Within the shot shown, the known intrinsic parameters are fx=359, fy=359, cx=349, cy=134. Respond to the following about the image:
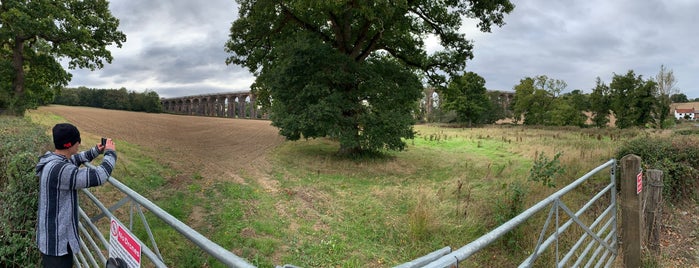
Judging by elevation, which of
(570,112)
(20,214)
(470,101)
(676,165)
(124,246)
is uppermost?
(470,101)

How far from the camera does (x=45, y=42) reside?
1891cm

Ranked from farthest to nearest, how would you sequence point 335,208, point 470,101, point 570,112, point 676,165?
point 470,101, point 570,112, point 335,208, point 676,165

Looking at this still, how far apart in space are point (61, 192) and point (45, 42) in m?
21.4

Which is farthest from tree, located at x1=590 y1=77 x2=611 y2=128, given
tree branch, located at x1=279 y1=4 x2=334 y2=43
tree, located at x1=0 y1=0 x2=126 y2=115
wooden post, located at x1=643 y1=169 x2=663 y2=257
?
tree, located at x1=0 y1=0 x2=126 y2=115

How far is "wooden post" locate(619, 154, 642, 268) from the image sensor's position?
5.03 meters

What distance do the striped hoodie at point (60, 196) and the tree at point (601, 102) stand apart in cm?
4824

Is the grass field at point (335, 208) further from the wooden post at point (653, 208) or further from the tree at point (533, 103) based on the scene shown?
the tree at point (533, 103)

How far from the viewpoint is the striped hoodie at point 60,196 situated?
3.09 m

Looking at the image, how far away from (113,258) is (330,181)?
28.8 ft

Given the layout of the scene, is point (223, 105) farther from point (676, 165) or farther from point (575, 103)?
point (676, 165)

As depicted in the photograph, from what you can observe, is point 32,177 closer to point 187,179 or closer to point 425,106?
point 187,179

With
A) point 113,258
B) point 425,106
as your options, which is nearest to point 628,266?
point 113,258

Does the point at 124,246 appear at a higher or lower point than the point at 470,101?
lower

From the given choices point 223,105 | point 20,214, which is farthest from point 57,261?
point 223,105
